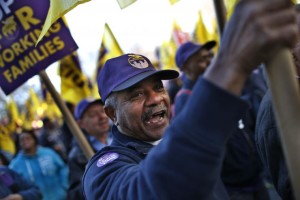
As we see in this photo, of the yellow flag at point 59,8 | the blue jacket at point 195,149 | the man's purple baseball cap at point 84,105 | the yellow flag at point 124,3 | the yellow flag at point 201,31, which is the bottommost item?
the yellow flag at point 201,31

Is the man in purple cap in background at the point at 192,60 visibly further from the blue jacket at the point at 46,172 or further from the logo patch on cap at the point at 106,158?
the logo patch on cap at the point at 106,158

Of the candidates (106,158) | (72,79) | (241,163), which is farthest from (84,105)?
(106,158)

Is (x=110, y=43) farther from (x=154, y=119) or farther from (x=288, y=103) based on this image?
(x=288, y=103)

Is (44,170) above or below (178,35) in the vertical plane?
below

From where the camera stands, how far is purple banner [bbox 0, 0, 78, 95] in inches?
133

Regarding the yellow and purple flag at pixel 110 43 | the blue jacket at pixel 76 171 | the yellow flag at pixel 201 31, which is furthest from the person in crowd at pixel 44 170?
the yellow flag at pixel 201 31

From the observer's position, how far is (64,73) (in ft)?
18.0

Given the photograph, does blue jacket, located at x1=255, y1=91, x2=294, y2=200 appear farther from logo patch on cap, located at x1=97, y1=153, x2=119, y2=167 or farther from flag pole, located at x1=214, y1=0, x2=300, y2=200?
flag pole, located at x1=214, y1=0, x2=300, y2=200

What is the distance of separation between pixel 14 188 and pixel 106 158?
2781mm

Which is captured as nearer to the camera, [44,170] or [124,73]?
[124,73]

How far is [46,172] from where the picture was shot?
5.36m

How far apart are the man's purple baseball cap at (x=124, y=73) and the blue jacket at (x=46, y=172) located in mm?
3410

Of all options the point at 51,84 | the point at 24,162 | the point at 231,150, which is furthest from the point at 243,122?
the point at 24,162

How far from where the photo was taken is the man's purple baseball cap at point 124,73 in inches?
81.0
